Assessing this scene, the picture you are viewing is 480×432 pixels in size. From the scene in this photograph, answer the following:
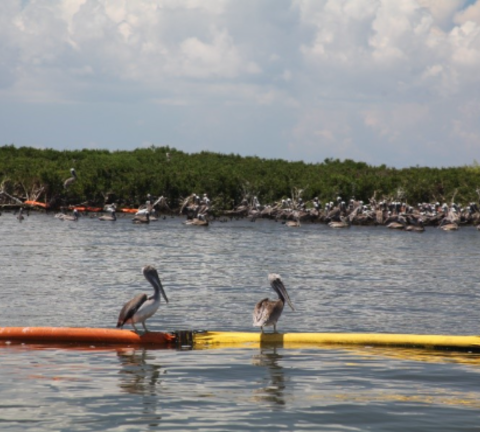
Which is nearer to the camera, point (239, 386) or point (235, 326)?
point (239, 386)

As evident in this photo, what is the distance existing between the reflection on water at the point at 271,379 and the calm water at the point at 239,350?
27 mm

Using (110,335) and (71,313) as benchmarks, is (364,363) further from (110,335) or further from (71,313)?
(71,313)

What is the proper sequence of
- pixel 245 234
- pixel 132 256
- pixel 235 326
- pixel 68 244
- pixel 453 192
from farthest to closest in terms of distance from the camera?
1. pixel 453 192
2. pixel 245 234
3. pixel 68 244
4. pixel 132 256
5. pixel 235 326

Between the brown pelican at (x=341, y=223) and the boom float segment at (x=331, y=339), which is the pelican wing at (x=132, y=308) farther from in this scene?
the brown pelican at (x=341, y=223)

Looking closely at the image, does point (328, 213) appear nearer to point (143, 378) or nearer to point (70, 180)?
point (70, 180)

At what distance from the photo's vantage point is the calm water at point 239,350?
1204cm

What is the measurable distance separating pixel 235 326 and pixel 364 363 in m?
4.83

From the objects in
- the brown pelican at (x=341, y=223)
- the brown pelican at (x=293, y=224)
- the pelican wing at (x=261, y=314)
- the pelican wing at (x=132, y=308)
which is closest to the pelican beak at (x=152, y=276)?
the pelican wing at (x=132, y=308)

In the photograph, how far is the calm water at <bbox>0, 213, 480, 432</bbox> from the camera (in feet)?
39.5

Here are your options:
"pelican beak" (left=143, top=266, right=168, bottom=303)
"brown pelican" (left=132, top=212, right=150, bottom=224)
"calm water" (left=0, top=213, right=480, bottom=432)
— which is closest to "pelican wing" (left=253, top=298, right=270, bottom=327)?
"calm water" (left=0, top=213, right=480, bottom=432)

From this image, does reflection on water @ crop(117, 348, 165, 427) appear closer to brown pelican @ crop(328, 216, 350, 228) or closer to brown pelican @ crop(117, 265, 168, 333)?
brown pelican @ crop(117, 265, 168, 333)

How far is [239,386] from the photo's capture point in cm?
1362

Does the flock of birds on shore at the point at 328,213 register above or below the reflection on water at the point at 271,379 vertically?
above

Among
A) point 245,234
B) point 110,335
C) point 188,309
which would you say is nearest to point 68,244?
point 245,234
